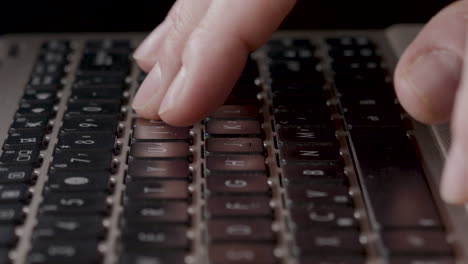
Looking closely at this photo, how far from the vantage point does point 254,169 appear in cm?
43

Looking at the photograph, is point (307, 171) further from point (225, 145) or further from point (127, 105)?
point (127, 105)

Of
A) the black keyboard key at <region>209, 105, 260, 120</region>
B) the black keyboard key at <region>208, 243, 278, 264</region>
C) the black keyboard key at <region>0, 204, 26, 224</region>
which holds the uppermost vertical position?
the black keyboard key at <region>209, 105, 260, 120</region>

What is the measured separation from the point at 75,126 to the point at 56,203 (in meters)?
0.10

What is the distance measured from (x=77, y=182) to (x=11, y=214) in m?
Answer: 0.05

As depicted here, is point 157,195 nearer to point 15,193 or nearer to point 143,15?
point 15,193

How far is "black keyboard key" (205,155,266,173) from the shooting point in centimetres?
43

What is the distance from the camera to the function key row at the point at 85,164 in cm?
37

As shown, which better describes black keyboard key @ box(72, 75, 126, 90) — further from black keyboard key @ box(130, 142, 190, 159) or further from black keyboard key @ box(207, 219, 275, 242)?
black keyboard key @ box(207, 219, 275, 242)

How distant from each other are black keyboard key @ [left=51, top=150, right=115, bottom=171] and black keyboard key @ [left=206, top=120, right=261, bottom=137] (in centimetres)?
8

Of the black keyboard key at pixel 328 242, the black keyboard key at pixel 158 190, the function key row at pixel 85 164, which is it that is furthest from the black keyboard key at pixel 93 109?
the black keyboard key at pixel 328 242

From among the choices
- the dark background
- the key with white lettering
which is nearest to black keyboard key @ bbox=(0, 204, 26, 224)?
the key with white lettering

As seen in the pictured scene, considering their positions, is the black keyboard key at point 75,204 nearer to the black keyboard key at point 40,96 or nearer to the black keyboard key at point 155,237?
the black keyboard key at point 155,237

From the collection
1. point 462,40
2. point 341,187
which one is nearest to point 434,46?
point 462,40

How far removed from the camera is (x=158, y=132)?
0.48m
